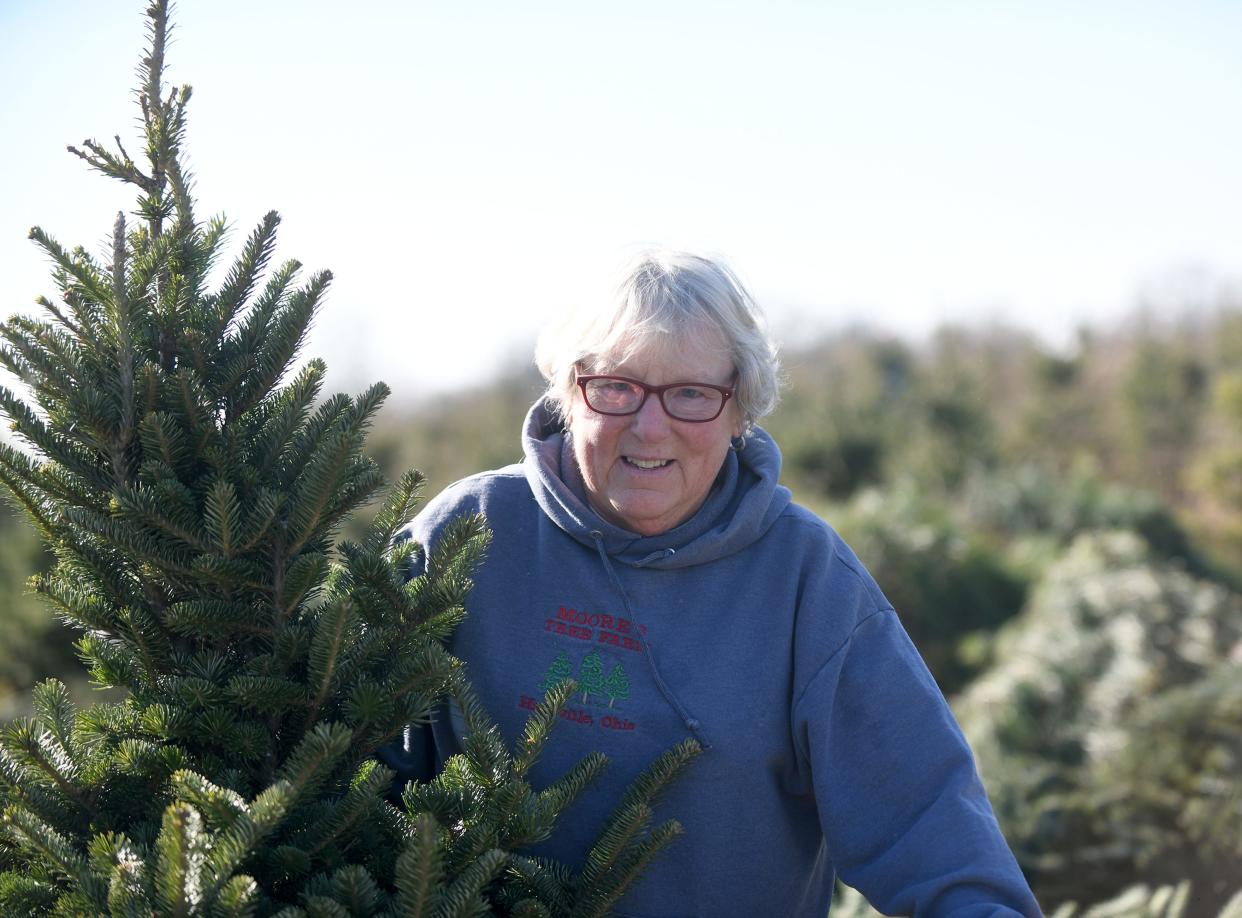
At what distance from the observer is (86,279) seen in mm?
1816

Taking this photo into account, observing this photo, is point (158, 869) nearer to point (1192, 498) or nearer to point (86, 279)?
point (86, 279)

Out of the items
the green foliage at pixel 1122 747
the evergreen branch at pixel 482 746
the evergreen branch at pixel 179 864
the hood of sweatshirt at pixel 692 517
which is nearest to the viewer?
the evergreen branch at pixel 179 864

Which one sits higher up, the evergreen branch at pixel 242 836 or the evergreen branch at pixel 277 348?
the evergreen branch at pixel 277 348

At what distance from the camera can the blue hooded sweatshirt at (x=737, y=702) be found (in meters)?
2.16

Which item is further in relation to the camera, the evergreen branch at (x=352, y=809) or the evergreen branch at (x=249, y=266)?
the evergreen branch at (x=249, y=266)

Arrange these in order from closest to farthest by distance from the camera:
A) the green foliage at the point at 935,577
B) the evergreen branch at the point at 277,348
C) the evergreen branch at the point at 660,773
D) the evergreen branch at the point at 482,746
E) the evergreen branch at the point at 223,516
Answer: the evergreen branch at the point at 223,516
the evergreen branch at the point at 482,746
the evergreen branch at the point at 277,348
the evergreen branch at the point at 660,773
the green foliage at the point at 935,577

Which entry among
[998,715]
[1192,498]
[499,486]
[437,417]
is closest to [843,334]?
[437,417]

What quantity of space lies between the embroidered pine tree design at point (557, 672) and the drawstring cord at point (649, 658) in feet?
0.55

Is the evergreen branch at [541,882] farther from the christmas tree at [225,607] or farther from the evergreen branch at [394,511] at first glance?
the evergreen branch at [394,511]

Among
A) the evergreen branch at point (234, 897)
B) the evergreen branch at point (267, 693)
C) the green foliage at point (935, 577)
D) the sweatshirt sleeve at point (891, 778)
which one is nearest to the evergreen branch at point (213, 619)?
the evergreen branch at point (267, 693)

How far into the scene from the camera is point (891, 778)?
85.4 inches

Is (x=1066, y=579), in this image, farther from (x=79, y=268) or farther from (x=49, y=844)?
(x=49, y=844)

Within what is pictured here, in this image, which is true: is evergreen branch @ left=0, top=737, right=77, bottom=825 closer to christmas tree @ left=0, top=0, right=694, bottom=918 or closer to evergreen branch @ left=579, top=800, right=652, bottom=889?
christmas tree @ left=0, top=0, right=694, bottom=918

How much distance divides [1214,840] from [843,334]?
5580cm
